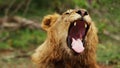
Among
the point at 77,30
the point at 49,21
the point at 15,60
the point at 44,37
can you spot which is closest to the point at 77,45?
the point at 77,30

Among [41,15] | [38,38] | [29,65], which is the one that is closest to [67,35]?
[29,65]

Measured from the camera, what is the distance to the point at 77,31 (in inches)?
225

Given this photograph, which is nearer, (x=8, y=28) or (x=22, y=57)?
(x=22, y=57)

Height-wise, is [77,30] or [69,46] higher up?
[77,30]

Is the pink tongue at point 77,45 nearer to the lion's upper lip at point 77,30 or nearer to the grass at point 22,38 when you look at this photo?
the lion's upper lip at point 77,30

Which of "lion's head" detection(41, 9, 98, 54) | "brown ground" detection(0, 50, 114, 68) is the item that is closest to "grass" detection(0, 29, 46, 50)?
"brown ground" detection(0, 50, 114, 68)

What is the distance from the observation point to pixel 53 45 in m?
5.64

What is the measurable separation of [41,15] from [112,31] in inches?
129

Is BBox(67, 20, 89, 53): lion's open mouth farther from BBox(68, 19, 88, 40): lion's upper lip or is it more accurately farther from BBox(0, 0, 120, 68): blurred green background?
BBox(0, 0, 120, 68): blurred green background

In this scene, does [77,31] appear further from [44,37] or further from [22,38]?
[22,38]

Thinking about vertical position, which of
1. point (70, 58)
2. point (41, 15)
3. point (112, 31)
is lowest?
point (70, 58)

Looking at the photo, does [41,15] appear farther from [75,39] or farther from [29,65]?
[75,39]

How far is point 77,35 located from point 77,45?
192 mm

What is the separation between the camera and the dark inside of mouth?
18.5ft
